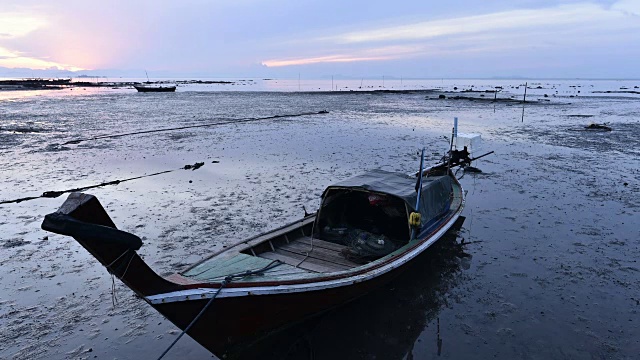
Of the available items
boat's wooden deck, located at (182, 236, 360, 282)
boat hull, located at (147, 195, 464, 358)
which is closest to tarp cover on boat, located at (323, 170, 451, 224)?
boat's wooden deck, located at (182, 236, 360, 282)

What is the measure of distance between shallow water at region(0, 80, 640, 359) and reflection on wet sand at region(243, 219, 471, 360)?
0.11 ft

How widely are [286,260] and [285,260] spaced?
0.07 ft

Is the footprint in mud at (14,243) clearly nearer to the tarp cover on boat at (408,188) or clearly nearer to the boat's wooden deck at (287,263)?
the boat's wooden deck at (287,263)

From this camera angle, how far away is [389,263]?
764cm

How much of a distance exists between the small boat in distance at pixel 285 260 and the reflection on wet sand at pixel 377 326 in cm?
44

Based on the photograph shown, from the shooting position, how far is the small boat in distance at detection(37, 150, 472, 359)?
510 centimetres

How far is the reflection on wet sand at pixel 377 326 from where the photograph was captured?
6.65 m

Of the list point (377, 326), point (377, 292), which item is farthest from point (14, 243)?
point (377, 326)

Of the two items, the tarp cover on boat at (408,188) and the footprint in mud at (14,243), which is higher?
the tarp cover on boat at (408,188)

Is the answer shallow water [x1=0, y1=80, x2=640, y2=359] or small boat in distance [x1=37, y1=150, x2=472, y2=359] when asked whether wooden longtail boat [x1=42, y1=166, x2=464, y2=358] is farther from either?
shallow water [x1=0, y1=80, x2=640, y2=359]

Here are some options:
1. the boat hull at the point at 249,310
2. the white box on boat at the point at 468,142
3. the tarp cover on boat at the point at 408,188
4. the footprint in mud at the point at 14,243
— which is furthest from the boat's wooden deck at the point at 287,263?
the white box on boat at the point at 468,142

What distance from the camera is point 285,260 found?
816 centimetres

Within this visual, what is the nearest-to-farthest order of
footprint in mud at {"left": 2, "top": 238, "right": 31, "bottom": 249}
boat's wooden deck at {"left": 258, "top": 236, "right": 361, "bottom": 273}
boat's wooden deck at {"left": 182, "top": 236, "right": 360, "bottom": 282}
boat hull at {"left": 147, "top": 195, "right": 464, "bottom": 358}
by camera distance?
boat hull at {"left": 147, "top": 195, "right": 464, "bottom": 358}
boat's wooden deck at {"left": 182, "top": 236, "right": 360, "bottom": 282}
boat's wooden deck at {"left": 258, "top": 236, "right": 361, "bottom": 273}
footprint in mud at {"left": 2, "top": 238, "right": 31, "bottom": 249}

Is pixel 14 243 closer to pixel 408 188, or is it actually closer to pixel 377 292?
pixel 377 292
